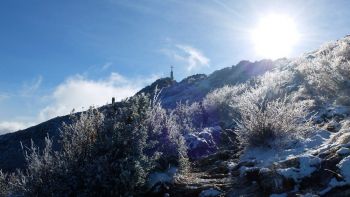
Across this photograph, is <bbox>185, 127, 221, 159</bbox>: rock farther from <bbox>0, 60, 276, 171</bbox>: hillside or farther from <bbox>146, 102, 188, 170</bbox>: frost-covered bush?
<bbox>0, 60, 276, 171</bbox>: hillside

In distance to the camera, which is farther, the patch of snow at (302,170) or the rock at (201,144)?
the rock at (201,144)

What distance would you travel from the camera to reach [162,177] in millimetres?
7543

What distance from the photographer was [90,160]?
7.48 metres

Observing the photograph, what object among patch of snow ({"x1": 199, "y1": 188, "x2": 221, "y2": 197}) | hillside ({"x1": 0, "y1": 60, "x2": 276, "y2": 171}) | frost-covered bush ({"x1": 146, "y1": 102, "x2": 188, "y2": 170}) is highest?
hillside ({"x1": 0, "y1": 60, "x2": 276, "y2": 171})

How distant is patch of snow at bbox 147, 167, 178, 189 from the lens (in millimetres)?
7410

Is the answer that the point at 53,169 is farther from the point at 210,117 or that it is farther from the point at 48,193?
the point at 210,117

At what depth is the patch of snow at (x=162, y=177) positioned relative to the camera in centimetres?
741

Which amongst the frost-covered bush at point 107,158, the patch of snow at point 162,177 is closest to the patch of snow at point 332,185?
the patch of snow at point 162,177

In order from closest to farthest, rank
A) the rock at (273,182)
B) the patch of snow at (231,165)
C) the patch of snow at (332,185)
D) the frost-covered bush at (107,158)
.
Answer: the patch of snow at (332,185)
the rock at (273,182)
the frost-covered bush at (107,158)
the patch of snow at (231,165)

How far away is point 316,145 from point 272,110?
1.46m

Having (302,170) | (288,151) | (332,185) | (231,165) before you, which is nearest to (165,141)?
(231,165)

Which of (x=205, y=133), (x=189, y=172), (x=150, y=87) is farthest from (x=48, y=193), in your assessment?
(x=150, y=87)

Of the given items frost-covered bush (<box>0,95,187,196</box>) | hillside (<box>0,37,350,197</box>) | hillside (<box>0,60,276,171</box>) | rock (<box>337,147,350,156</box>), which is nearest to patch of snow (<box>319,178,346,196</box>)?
hillside (<box>0,37,350,197</box>)

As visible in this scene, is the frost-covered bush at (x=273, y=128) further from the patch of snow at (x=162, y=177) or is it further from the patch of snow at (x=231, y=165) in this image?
the patch of snow at (x=162, y=177)
